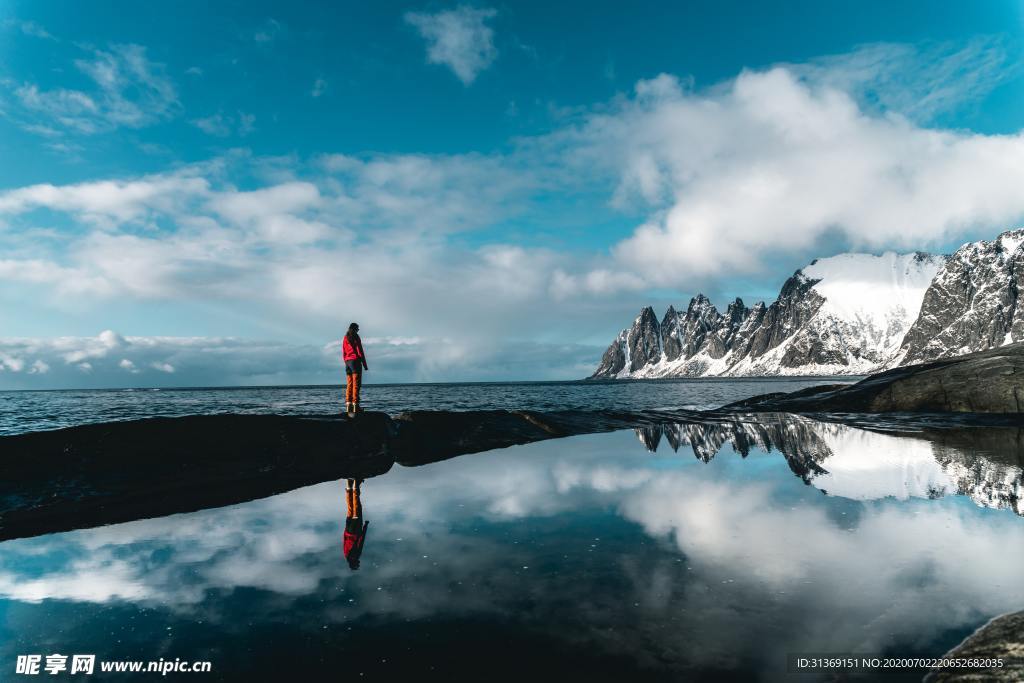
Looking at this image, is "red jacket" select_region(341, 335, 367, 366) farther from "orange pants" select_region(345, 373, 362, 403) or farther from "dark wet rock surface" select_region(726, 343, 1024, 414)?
"dark wet rock surface" select_region(726, 343, 1024, 414)

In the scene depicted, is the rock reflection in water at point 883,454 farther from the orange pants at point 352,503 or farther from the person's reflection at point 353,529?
the orange pants at point 352,503

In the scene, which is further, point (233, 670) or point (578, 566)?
point (578, 566)

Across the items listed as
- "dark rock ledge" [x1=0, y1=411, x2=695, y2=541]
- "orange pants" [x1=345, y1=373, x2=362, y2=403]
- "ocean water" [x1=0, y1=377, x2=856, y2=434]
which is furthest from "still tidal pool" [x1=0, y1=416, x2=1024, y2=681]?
"ocean water" [x1=0, y1=377, x2=856, y2=434]

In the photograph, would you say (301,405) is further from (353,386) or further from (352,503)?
(352,503)

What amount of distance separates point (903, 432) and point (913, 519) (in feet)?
56.6

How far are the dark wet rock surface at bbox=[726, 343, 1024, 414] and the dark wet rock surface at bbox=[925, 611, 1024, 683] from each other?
31.5 m

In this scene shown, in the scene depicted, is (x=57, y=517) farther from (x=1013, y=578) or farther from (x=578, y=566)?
(x=1013, y=578)

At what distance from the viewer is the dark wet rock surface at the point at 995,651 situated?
14.3 feet

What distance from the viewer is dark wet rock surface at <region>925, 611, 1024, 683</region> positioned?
436 centimetres

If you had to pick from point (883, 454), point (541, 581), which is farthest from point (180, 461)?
point (883, 454)

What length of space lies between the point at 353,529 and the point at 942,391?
121 feet

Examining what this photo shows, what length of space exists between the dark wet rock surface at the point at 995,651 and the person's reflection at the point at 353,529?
679cm

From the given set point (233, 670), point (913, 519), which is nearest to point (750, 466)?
point (913, 519)

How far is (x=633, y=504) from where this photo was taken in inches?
422
